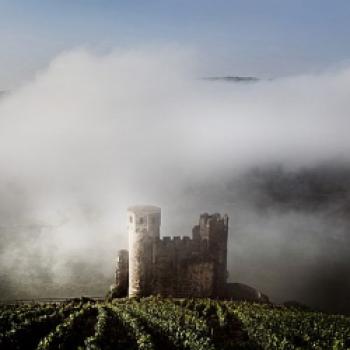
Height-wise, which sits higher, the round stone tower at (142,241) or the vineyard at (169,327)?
the round stone tower at (142,241)

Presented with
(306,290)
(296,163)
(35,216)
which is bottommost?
(306,290)

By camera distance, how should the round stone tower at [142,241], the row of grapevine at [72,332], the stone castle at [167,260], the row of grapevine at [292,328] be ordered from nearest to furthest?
1. the row of grapevine at [72,332]
2. the row of grapevine at [292,328]
3. the round stone tower at [142,241]
4. the stone castle at [167,260]

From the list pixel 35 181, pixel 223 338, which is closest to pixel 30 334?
pixel 223 338

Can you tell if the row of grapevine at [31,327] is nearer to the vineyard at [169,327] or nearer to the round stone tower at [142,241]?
the vineyard at [169,327]

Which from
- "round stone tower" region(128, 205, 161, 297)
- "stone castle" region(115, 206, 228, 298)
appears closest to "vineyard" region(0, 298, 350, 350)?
"stone castle" region(115, 206, 228, 298)

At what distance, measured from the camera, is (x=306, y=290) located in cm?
6275

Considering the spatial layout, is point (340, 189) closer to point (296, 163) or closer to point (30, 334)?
point (296, 163)

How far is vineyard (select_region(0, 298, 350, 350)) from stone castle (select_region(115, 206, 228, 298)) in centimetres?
275

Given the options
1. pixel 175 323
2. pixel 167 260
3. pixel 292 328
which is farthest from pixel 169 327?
pixel 292 328

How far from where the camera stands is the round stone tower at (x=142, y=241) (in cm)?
5009

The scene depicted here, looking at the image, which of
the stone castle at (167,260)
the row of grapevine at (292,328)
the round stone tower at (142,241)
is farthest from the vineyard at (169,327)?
the round stone tower at (142,241)

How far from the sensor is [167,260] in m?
50.4

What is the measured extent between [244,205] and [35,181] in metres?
55.8

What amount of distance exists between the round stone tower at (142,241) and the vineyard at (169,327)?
2975 millimetres
